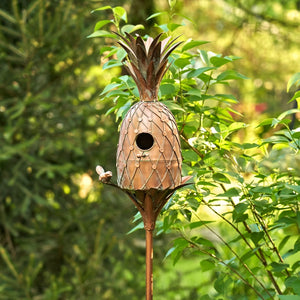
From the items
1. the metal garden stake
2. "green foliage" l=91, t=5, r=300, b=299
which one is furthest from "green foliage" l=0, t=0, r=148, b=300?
the metal garden stake

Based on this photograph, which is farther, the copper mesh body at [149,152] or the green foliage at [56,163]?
the green foliage at [56,163]

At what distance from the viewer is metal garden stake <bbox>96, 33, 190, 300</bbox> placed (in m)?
0.85

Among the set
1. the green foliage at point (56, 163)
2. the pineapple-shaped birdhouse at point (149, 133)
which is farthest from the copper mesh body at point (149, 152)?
the green foliage at point (56, 163)

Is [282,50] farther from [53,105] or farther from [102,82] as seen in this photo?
[53,105]

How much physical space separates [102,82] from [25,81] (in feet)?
1.57

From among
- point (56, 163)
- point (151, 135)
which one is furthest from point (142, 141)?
point (56, 163)

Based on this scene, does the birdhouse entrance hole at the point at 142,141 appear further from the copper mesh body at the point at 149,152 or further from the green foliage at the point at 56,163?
the green foliage at the point at 56,163

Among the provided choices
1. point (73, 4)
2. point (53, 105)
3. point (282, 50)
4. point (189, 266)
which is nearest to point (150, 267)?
point (53, 105)

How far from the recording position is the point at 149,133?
854 mm

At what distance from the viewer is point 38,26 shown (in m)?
2.05

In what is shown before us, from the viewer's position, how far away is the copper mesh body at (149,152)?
849 millimetres

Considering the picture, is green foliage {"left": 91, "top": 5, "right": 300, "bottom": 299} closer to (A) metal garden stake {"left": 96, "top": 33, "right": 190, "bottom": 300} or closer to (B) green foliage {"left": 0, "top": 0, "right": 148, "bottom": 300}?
(A) metal garden stake {"left": 96, "top": 33, "right": 190, "bottom": 300}

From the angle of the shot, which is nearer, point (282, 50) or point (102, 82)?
point (102, 82)

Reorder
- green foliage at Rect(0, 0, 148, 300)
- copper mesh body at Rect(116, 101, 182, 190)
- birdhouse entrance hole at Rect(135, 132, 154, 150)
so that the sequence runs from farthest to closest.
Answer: green foliage at Rect(0, 0, 148, 300), birdhouse entrance hole at Rect(135, 132, 154, 150), copper mesh body at Rect(116, 101, 182, 190)
